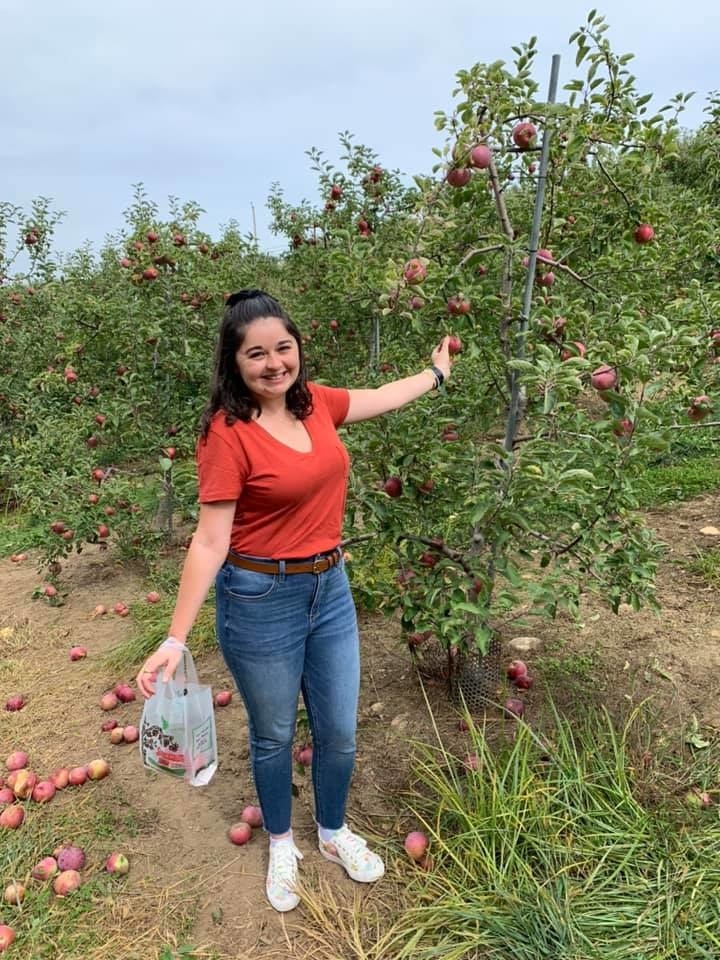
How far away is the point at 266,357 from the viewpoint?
5.42 ft

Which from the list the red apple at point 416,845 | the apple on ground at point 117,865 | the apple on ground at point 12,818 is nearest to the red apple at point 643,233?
the red apple at point 416,845

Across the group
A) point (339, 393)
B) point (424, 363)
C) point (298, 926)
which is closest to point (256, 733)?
point (298, 926)

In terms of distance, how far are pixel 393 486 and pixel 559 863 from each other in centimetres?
120

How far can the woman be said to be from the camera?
5.29 ft

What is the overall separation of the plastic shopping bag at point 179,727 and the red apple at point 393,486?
33.6 inches

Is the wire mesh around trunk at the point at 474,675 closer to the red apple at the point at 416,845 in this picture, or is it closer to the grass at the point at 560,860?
the grass at the point at 560,860

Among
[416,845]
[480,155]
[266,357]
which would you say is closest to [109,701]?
[416,845]

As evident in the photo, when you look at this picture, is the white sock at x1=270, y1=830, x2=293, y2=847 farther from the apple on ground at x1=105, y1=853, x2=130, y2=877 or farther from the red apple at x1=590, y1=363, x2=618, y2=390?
the red apple at x1=590, y1=363, x2=618, y2=390

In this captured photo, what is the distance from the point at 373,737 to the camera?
2.60 meters

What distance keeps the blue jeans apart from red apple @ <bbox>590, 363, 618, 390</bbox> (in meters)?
0.82

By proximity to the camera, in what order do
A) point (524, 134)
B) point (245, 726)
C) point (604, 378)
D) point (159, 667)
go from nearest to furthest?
point (159, 667)
point (604, 378)
point (524, 134)
point (245, 726)

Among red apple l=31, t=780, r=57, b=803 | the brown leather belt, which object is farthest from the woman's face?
red apple l=31, t=780, r=57, b=803

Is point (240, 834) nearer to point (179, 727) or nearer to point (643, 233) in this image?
point (179, 727)

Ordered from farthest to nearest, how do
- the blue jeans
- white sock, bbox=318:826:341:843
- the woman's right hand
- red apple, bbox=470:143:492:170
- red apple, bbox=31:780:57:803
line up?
red apple, bbox=31:780:57:803
white sock, bbox=318:826:341:843
red apple, bbox=470:143:492:170
the blue jeans
the woman's right hand
